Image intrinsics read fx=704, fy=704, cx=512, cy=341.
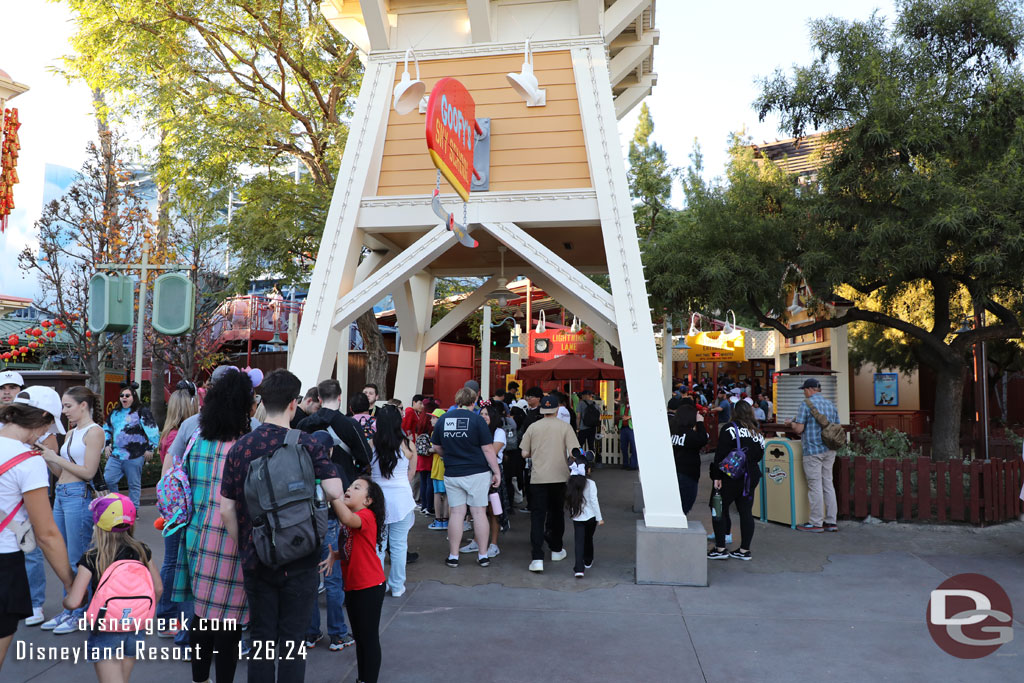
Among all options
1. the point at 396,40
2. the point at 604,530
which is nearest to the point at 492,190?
the point at 396,40

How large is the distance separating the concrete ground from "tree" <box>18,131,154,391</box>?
1057 centimetres

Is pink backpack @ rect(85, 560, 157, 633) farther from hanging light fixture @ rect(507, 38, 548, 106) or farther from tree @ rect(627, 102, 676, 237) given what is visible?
tree @ rect(627, 102, 676, 237)

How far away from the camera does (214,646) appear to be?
3.68 m

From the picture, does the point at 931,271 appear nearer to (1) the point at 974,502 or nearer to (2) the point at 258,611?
(1) the point at 974,502

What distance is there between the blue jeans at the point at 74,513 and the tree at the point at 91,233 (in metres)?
12.2

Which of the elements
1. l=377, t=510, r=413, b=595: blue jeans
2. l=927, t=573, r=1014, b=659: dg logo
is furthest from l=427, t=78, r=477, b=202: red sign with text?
l=927, t=573, r=1014, b=659: dg logo

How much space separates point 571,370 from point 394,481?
8.24 metres

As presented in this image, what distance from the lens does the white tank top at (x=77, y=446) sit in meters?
5.25

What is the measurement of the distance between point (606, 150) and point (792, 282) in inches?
251

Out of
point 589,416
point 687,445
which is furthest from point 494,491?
point 589,416

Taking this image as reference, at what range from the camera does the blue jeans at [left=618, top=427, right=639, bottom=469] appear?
1591cm

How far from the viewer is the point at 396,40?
26.7 feet

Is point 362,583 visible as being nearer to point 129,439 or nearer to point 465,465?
point 465,465

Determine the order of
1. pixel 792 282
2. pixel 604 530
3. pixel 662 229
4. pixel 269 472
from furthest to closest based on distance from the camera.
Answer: pixel 662 229 → pixel 792 282 → pixel 604 530 → pixel 269 472
